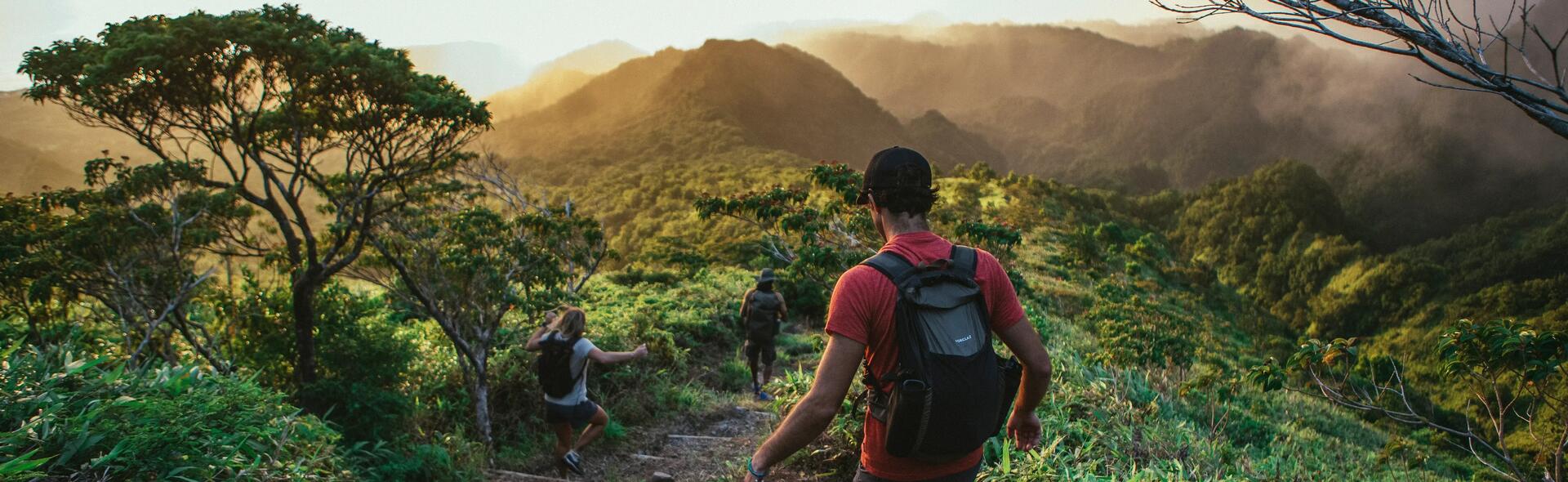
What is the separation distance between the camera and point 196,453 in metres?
3.15

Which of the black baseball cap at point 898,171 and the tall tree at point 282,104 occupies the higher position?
the tall tree at point 282,104

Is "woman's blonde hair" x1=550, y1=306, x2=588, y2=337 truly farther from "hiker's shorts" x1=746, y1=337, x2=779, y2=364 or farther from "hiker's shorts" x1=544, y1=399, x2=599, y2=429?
"hiker's shorts" x1=746, y1=337, x2=779, y2=364

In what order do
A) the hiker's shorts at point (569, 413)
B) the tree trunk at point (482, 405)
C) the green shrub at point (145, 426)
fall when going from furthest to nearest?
the tree trunk at point (482, 405), the hiker's shorts at point (569, 413), the green shrub at point (145, 426)

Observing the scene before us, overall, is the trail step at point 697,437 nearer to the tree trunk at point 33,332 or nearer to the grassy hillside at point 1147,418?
the grassy hillside at point 1147,418

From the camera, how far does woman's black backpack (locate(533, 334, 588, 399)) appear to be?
5.11 meters

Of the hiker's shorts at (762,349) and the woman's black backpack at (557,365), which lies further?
the hiker's shorts at (762,349)

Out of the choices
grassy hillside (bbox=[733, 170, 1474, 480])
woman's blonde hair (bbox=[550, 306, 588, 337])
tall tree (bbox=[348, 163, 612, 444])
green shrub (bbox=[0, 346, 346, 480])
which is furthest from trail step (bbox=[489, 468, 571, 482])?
grassy hillside (bbox=[733, 170, 1474, 480])

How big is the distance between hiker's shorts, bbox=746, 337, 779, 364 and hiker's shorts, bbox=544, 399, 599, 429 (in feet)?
9.41

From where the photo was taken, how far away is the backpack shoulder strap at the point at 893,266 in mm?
1806

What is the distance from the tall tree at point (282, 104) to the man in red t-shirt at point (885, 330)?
5.03m

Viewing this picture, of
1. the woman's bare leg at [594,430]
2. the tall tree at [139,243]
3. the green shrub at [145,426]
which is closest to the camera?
the green shrub at [145,426]

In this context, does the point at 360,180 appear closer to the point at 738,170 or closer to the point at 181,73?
the point at 181,73

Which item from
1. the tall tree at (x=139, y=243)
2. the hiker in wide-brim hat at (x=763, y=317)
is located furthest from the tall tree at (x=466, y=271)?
the hiker in wide-brim hat at (x=763, y=317)

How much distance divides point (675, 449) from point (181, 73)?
16.3 ft
